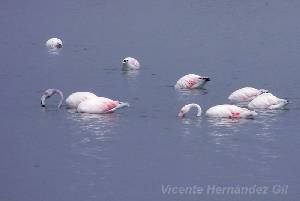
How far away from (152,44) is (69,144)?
17.3m

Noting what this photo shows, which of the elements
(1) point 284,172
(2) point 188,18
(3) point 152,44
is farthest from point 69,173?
(2) point 188,18

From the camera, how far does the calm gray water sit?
52.1 ft

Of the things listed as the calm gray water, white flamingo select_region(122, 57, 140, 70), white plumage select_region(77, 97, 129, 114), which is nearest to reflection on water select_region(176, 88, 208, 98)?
the calm gray water

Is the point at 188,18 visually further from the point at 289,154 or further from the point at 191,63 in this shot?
the point at 289,154

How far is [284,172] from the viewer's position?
16.3 m

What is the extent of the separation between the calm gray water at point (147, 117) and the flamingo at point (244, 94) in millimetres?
407

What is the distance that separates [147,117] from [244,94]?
3143 mm

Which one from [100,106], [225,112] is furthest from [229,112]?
[100,106]

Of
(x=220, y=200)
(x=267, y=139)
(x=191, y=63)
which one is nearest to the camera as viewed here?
(x=220, y=200)

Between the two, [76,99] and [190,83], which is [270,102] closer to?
[190,83]

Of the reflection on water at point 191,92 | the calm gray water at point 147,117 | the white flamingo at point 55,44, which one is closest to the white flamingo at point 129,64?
the calm gray water at point 147,117

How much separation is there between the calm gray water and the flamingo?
1.34ft

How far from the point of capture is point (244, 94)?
901 inches

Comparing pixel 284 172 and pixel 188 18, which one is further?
pixel 188 18
